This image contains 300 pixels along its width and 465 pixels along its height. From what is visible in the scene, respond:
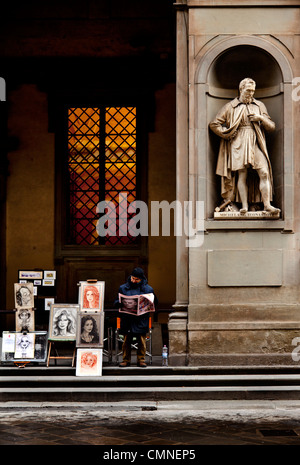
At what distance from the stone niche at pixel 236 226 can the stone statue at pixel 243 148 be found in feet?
0.67

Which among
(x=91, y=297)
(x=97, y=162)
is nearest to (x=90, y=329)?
(x=91, y=297)

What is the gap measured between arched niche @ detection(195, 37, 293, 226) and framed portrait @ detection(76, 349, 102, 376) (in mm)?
3090

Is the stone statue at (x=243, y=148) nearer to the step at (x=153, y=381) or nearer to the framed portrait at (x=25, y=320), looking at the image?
the step at (x=153, y=381)

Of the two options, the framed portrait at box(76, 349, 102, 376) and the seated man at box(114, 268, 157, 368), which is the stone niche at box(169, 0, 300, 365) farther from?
the framed portrait at box(76, 349, 102, 376)

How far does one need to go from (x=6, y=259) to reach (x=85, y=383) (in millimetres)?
Answer: 6480

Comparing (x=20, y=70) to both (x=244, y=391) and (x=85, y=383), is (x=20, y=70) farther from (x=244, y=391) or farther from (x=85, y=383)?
(x=244, y=391)

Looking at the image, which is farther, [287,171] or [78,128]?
[78,128]

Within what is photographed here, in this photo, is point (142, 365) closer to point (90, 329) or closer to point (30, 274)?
point (90, 329)

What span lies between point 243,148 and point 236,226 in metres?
1.35

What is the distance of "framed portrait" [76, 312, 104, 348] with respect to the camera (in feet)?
41.5

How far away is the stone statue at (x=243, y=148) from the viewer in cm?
1297

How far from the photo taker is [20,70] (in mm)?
17781

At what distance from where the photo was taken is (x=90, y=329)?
1279cm
